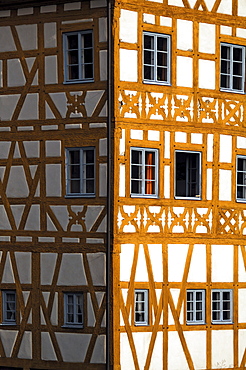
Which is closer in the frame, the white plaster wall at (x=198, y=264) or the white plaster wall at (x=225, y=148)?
the white plaster wall at (x=198, y=264)

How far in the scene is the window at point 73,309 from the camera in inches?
1164

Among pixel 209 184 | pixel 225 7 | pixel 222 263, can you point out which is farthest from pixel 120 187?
pixel 225 7

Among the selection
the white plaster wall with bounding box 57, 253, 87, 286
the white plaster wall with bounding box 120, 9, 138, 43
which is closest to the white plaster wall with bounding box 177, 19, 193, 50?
the white plaster wall with bounding box 120, 9, 138, 43

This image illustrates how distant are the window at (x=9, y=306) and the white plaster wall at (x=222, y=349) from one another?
5.30 meters

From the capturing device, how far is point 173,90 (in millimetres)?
30016

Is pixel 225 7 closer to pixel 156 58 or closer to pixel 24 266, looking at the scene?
pixel 156 58

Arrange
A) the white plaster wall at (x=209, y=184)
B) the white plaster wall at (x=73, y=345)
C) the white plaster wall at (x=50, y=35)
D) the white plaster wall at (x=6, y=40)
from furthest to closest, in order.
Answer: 1. the white plaster wall at (x=209, y=184)
2. the white plaster wall at (x=6, y=40)
3. the white plaster wall at (x=50, y=35)
4. the white plaster wall at (x=73, y=345)

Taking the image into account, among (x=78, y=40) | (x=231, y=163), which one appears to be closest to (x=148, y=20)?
(x=78, y=40)

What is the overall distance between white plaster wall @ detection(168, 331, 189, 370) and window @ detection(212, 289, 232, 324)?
1.29 meters

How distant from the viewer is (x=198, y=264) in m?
30.3

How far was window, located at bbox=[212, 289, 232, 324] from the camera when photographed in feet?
101

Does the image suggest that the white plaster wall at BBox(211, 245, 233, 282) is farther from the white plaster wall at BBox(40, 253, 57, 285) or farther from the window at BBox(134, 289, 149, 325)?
the white plaster wall at BBox(40, 253, 57, 285)

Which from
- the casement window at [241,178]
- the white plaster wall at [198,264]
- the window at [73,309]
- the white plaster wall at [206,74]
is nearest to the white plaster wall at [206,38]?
the white plaster wall at [206,74]

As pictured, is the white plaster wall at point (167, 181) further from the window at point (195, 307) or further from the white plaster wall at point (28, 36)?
the white plaster wall at point (28, 36)
